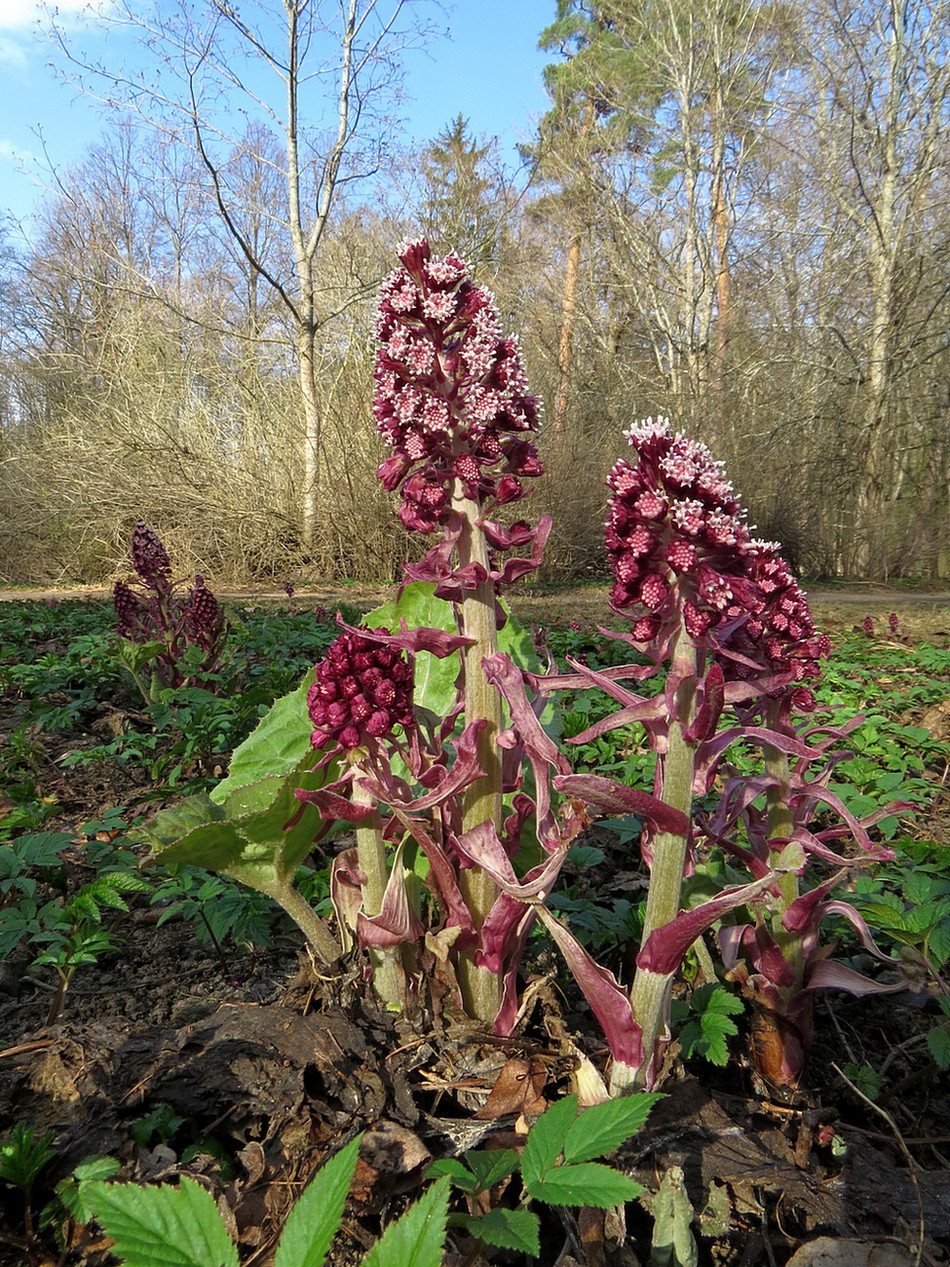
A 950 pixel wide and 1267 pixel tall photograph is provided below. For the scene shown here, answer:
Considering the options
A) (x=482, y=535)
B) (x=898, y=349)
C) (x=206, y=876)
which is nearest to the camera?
(x=482, y=535)

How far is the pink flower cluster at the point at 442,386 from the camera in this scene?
153 cm

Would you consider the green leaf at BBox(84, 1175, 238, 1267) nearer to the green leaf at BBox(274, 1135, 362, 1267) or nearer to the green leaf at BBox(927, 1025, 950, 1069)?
the green leaf at BBox(274, 1135, 362, 1267)

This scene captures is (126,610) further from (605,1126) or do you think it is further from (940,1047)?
(940,1047)

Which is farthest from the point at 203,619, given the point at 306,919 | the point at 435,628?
the point at 306,919

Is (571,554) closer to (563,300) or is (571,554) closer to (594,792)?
(563,300)

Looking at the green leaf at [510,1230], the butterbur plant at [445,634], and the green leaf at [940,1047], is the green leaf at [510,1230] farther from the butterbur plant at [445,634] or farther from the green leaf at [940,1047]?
the green leaf at [940,1047]

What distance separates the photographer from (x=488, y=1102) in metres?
1.44

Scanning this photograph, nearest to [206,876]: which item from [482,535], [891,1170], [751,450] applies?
[482,535]

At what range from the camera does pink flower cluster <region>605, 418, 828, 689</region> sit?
1.25 m

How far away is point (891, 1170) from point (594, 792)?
957 millimetres

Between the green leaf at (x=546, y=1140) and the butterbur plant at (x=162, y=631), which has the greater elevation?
the butterbur plant at (x=162, y=631)

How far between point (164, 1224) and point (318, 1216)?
20 centimetres

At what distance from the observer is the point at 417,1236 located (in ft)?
2.84

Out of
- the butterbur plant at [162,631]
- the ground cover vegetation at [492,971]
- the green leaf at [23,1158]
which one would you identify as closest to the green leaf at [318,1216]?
the ground cover vegetation at [492,971]
